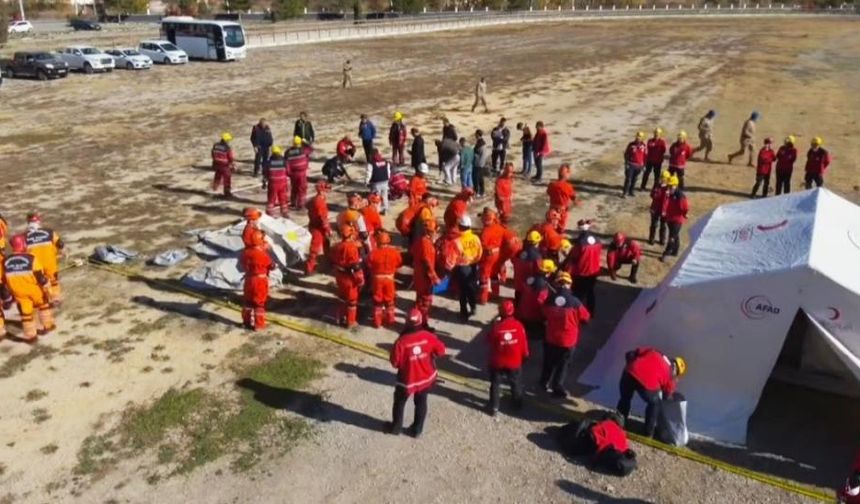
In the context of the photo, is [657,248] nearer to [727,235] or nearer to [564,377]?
[727,235]

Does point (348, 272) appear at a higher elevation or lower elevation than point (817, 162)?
lower

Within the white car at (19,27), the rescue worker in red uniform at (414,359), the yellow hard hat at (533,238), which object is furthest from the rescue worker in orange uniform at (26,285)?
the white car at (19,27)

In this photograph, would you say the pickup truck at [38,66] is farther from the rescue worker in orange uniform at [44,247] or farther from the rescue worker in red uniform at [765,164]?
the rescue worker in red uniform at [765,164]

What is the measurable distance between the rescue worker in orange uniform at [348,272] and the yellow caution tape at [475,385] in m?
0.38

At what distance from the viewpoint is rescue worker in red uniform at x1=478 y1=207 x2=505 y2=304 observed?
11.3m

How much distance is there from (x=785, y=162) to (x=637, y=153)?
132 inches

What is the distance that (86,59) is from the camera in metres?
39.4

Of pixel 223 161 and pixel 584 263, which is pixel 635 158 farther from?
pixel 223 161

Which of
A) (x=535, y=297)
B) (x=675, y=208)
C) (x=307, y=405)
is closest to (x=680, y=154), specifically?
(x=675, y=208)

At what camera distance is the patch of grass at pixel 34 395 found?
9164mm

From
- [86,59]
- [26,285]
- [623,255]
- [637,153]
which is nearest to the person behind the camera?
[26,285]

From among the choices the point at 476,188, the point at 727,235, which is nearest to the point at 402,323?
the point at 727,235

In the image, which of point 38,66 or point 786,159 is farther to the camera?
point 38,66

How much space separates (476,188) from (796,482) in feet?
36.7
